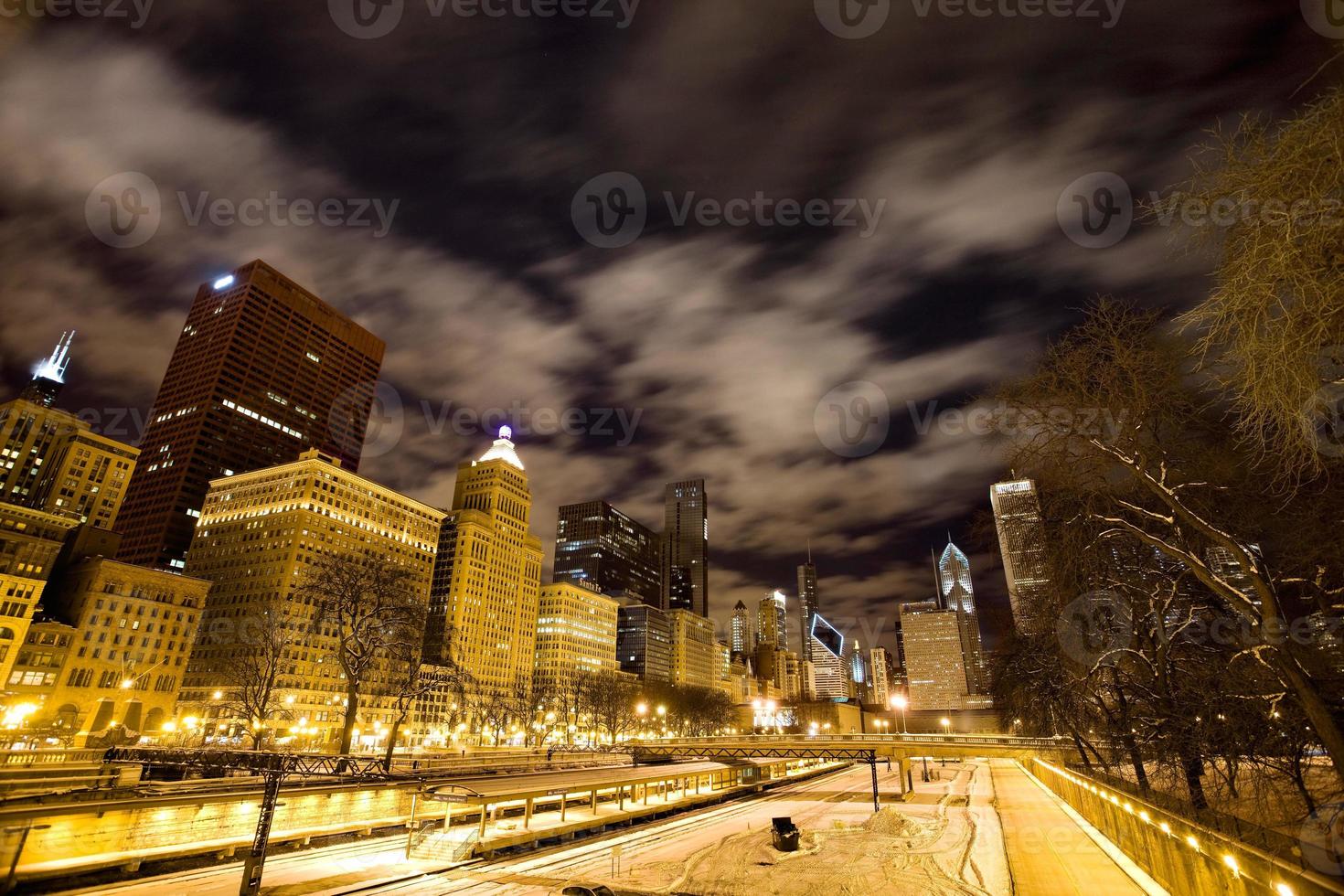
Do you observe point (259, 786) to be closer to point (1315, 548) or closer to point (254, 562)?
point (1315, 548)

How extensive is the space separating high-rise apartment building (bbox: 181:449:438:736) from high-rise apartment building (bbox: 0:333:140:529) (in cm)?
2314

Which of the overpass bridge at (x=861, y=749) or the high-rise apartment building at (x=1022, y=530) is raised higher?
the high-rise apartment building at (x=1022, y=530)

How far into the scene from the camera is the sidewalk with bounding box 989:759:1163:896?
2406 centimetres

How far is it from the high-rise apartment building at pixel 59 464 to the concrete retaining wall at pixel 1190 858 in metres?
193

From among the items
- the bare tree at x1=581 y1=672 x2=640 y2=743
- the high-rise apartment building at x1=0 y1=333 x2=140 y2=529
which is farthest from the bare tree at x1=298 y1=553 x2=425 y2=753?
the high-rise apartment building at x1=0 y1=333 x2=140 y2=529

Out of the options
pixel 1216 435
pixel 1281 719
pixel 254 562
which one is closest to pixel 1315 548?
pixel 1216 435

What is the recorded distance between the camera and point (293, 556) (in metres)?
129

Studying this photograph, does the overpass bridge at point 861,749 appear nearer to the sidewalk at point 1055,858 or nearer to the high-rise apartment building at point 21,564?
the sidewalk at point 1055,858

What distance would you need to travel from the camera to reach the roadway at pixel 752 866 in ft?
82.7

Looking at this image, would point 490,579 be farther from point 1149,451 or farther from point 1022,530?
point 1149,451

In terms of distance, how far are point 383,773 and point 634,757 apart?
5104cm

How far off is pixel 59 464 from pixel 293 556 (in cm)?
7117

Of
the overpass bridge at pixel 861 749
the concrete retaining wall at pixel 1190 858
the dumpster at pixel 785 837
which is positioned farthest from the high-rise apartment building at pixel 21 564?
the concrete retaining wall at pixel 1190 858

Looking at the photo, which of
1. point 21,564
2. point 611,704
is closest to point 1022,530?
point 611,704
